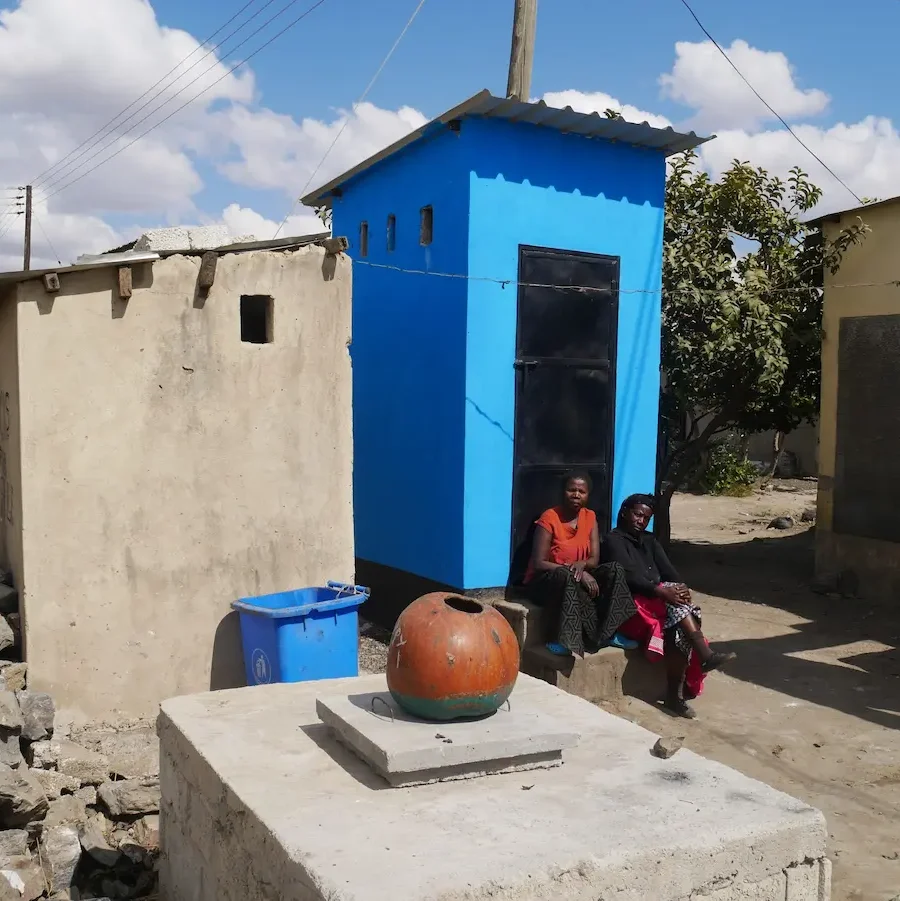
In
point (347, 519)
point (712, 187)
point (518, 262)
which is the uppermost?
point (712, 187)

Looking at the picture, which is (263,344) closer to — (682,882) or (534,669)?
(534,669)

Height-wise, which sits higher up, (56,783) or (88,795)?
(56,783)

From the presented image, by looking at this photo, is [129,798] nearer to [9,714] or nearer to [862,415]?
[9,714]

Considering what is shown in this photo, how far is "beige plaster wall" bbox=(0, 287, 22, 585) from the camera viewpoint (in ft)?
18.2

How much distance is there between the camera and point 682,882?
2799 mm

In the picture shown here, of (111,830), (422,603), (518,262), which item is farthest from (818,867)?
(518,262)

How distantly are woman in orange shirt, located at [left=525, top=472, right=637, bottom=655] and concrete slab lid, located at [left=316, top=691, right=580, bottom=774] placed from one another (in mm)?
2573

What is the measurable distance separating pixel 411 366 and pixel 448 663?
4819 mm

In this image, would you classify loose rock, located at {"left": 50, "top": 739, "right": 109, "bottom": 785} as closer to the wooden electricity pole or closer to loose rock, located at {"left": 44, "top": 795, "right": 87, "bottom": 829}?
loose rock, located at {"left": 44, "top": 795, "right": 87, "bottom": 829}

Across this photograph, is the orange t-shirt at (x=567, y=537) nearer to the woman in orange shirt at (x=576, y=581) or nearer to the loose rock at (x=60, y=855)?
the woman in orange shirt at (x=576, y=581)

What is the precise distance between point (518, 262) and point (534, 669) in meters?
3.17

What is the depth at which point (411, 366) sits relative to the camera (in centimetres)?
800

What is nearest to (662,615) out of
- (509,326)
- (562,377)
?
(562,377)

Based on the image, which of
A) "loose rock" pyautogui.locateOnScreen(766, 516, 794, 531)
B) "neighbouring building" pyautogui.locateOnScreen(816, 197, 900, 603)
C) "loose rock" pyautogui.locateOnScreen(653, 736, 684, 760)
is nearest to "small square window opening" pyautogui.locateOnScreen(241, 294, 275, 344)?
"loose rock" pyautogui.locateOnScreen(653, 736, 684, 760)
